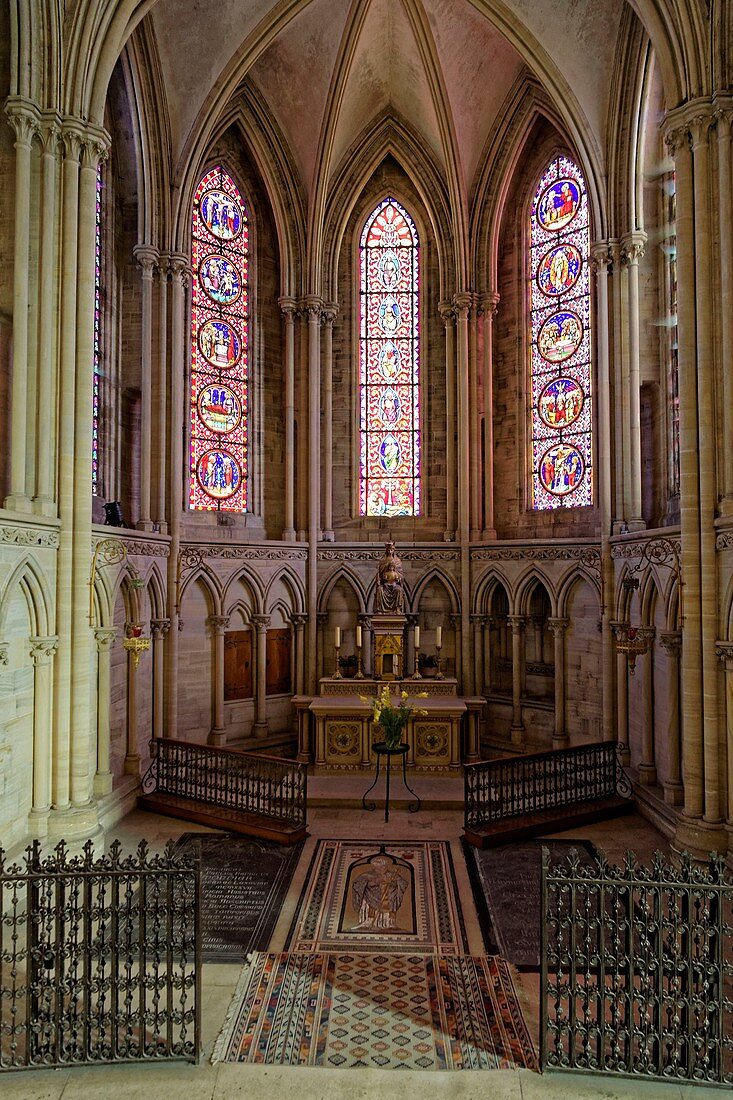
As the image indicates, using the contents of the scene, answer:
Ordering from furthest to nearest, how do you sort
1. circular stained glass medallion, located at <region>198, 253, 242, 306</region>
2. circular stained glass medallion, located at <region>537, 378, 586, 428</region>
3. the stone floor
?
circular stained glass medallion, located at <region>198, 253, 242, 306</region>
circular stained glass medallion, located at <region>537, 378, 586, 428</region>
the stone floor

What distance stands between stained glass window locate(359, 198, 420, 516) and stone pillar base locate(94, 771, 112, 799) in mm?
9430

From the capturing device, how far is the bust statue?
16.8 meters

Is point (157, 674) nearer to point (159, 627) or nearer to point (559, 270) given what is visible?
point (159, 627)

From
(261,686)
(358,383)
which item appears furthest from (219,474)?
(261,686)

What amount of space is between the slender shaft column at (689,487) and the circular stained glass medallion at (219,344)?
34.6 feet

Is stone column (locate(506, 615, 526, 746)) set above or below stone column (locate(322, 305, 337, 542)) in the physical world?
below

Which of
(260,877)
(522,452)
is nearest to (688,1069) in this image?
(260,877)

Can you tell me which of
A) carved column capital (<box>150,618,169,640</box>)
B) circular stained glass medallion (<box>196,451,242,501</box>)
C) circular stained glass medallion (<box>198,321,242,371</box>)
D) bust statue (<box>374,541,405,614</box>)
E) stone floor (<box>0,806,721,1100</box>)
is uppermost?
circular stained glass medallion (<box>198,321,242,371</box>)

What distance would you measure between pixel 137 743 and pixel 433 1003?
8.29m

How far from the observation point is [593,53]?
1505 cm

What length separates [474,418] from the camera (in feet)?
61.5

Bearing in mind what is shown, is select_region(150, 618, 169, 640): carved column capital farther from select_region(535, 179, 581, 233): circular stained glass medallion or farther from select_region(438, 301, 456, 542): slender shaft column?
select_region(535, 179, 581, 233): circular stained glass medallion

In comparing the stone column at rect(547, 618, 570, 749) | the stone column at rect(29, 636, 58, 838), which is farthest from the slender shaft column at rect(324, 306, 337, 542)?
the stone column at rect(29, 636, 58, 838)

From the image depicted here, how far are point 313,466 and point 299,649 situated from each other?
4394 millimetres
